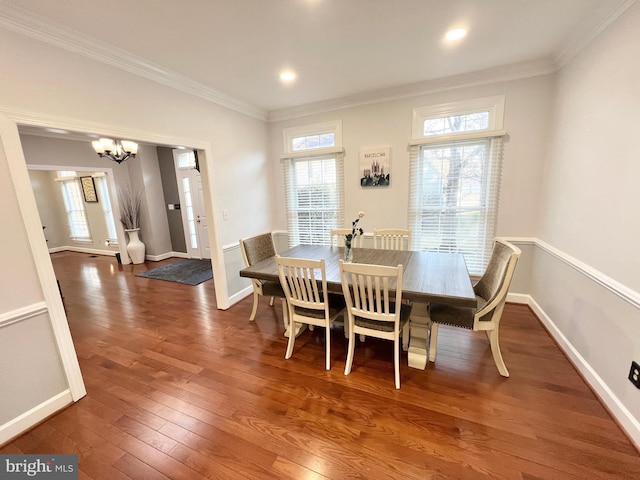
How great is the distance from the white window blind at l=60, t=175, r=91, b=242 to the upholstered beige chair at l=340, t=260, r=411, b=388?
8.19 metres

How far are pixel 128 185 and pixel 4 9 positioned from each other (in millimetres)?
4897

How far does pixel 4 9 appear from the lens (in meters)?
1.51

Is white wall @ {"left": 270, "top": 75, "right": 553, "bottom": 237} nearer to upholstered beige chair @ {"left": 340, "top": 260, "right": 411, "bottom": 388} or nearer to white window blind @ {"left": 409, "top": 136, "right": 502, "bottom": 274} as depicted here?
white window blind @ {"left": 409, "top": 136, "right": 502, "bottom": 274}

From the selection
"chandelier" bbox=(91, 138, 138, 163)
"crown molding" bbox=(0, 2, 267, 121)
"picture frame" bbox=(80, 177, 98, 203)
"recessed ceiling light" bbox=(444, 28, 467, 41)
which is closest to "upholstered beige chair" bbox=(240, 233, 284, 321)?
"crown molding" bbox=(0, 2, 267, 121)

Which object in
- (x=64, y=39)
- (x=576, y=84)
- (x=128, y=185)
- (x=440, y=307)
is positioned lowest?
(x=440, y=307)

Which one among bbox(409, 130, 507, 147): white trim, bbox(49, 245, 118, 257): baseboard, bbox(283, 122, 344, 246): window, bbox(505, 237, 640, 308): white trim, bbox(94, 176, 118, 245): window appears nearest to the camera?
bbox(505, 237, 640, 308): white trim

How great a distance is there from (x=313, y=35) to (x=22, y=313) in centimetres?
283

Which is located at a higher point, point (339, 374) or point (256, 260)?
point (256, 260)

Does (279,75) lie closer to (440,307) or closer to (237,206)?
(237,206)

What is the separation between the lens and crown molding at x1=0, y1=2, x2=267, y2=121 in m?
1.57

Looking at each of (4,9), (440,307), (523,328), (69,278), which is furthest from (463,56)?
(69,278)

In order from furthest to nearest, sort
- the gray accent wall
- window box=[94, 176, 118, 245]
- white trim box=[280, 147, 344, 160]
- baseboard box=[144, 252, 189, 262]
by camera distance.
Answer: window box=[94, 176, 118, 245] < baseboard box=[144, 252, 189, 262] < the gray accent wall < white trim box=[280, 147, 344, 160]

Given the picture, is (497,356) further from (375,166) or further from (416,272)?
(375,166)

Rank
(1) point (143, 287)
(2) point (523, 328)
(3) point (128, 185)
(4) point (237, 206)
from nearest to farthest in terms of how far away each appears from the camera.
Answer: (2) point (523, 328)
(4) point (237, 206)
(1) point (143, 287)
(3) point (128, 185)
